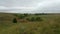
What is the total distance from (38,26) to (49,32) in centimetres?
71

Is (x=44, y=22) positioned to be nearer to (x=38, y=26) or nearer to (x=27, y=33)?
(x=38, y=26)

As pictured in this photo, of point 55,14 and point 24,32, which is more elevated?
point 55,14

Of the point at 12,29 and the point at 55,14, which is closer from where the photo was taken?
the point at 12,29

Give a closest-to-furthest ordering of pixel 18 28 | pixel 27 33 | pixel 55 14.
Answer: pixel 27 33 → pixel 18 28 → pixel 55 14

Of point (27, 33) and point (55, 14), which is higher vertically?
point (55, 14)

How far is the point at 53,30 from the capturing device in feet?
24.7

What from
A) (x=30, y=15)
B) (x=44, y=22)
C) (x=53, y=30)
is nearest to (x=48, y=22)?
(x=44, y=22)

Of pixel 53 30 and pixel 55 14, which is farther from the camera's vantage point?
pixel 55 14

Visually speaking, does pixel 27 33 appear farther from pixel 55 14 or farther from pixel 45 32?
pixel 55 14

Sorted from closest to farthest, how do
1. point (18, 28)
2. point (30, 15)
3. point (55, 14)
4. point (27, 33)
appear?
point (27, 33), point (18, 28), point (55, 14), point (30, 15)

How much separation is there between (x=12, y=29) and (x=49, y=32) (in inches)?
69.7

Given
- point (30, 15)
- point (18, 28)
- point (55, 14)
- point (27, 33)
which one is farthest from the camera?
point (30, 15)

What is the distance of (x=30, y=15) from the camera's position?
10086 mm

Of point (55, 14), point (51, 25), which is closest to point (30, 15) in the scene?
point (55, 14)
